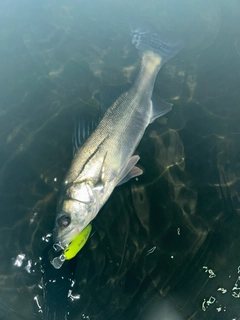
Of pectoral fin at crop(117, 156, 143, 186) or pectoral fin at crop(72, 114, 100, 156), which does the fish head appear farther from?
pectoral fin at crop(72, 114, 100, 156)

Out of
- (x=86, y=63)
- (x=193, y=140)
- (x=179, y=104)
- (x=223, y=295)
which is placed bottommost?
(x=223, y=295)

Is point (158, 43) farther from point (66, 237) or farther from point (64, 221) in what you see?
point (66, 237)

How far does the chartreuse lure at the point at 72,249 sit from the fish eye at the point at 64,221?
0.94 feet

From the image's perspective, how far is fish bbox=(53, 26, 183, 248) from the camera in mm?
3576

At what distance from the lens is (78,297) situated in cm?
357

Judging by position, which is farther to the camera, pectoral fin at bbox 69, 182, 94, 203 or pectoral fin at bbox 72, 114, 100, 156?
pectoral fin at bbox 72, 114, 100, 156

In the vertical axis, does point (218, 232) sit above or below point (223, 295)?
above

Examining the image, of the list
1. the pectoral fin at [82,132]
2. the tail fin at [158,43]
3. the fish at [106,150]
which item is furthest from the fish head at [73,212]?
the tail fin at [158,43]

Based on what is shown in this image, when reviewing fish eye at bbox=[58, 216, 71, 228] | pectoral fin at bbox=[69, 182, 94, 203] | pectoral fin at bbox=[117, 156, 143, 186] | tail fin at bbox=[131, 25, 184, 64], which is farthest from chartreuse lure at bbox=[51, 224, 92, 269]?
tail fin at bbox=[131, 25, 184, 64]

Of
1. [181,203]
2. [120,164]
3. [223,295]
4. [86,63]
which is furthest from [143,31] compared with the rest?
[223,295]

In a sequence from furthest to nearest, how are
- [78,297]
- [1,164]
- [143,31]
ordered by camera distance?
[143,31] → [1,164] → [78,297]

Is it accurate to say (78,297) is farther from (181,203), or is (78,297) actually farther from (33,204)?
(181,203)

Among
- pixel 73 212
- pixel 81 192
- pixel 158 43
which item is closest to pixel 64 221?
pixel 73 212

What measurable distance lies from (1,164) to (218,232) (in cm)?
352
